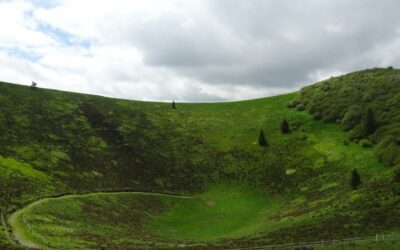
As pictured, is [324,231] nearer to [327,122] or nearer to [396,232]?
[396,232]

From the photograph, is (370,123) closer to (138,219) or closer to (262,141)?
(262,141)

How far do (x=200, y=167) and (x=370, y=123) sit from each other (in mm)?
42753

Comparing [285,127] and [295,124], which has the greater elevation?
[295,124]

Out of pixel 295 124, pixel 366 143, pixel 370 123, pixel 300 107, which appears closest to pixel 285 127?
pixel 295 124

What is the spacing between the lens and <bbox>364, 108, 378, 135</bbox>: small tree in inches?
3590

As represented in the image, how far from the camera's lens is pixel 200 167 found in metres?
94.8

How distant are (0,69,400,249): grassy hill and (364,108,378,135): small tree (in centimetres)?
189

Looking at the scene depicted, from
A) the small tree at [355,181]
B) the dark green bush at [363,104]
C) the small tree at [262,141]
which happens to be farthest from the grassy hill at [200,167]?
the small tree at [262,141]

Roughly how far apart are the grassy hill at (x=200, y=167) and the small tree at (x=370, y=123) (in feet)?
6.22

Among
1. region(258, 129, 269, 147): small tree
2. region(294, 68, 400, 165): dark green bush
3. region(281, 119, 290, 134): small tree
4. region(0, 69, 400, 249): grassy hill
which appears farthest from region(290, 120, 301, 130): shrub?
region(258, 129, 269, 147): small tree

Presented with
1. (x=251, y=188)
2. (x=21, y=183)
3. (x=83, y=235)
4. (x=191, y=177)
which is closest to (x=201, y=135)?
(x=191, y=177)

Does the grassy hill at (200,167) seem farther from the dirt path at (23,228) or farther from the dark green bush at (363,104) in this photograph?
the dirt path at (23,228)

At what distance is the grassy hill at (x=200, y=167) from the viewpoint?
54062 mm

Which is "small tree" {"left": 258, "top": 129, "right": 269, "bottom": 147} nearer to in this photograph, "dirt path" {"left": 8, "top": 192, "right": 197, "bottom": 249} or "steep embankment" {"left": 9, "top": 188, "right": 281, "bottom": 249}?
"steep embankment" {"left": 9, "top": 188, "right": 281, "bottom": 249}
